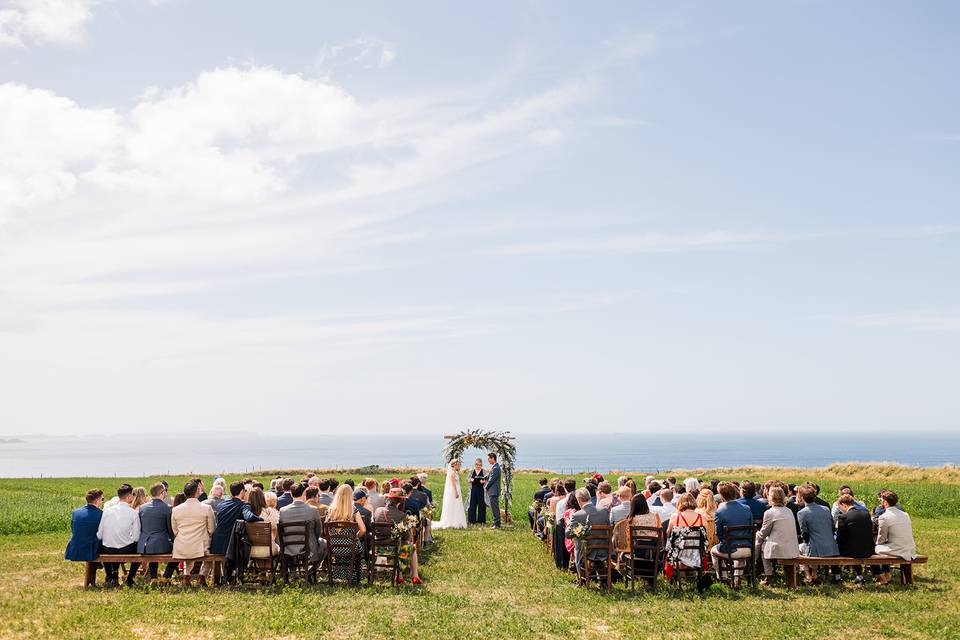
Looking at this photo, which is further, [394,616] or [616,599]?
[616,599]

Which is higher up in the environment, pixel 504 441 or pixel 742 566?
pixel 504 441

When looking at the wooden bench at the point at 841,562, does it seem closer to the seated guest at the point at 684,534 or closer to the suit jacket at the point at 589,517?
the seated guest at the point at 684,534

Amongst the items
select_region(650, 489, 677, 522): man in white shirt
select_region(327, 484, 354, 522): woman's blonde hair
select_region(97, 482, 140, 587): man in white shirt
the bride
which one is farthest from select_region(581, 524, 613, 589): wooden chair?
the bride

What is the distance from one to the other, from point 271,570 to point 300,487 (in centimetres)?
172

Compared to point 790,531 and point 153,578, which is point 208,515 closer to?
point 153,578

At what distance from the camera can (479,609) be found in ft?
36.3

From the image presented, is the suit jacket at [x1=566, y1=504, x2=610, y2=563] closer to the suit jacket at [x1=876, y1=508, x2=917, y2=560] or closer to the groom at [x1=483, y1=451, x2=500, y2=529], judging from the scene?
the suit jacket at [x1=876, y1=508, x2=917, y2=560]

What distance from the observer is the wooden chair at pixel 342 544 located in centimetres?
1298

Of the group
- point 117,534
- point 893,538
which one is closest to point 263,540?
point 117,534

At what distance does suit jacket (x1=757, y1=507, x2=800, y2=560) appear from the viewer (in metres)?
12.6

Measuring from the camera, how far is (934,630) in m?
9.50

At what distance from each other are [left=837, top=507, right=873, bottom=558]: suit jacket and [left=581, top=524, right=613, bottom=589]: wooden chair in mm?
3927

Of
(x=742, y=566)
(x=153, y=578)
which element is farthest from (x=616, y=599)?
(x=153, y=578)

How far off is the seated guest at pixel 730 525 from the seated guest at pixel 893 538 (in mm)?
2239
